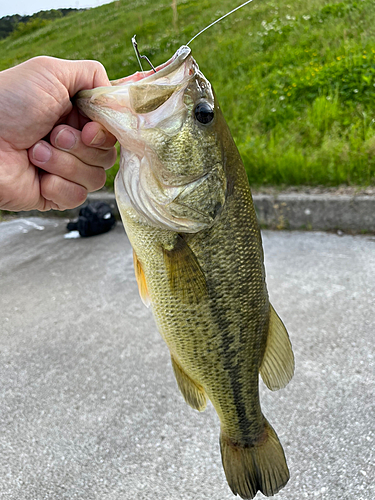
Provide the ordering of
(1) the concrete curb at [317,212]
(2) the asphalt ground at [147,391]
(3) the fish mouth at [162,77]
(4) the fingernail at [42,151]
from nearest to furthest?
1. (3) the fish mouth at [162,77]
2. (4) the fingernail at [42,151]
3. (2) the asphalt ground at [147,391]
4. (1) the concrete curb at [317,212]

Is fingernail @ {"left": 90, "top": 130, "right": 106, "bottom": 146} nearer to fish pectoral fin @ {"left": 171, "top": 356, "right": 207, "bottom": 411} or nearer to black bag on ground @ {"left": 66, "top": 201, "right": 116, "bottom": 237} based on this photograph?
fish pectoral fin @ {"left": 171, "top": 356, "right": 207, "bottom": 411}

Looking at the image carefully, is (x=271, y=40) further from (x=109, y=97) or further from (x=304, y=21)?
(x=109, y=97)

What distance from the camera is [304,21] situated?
27.4ft

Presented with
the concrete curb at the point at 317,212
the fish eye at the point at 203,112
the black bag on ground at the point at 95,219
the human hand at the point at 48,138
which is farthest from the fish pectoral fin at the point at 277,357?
the black bag on ground at the point at 95,219

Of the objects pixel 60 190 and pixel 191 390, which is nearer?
pixel 191 390

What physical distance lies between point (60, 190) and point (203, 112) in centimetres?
86

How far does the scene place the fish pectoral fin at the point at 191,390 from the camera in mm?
1712

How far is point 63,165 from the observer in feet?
6.17

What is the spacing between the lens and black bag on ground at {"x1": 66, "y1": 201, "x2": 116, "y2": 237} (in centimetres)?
515

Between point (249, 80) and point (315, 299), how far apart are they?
15.3 ft

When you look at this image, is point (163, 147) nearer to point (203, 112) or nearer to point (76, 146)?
point (203, 112)

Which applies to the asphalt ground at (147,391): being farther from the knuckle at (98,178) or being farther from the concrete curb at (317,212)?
the knuckle at (98,178)

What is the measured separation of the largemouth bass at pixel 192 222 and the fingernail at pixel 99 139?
14 cm

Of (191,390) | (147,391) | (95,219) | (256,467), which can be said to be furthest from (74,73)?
(95,219)
